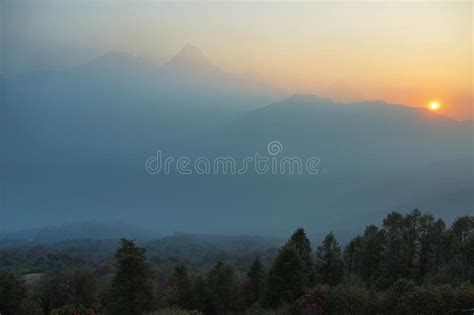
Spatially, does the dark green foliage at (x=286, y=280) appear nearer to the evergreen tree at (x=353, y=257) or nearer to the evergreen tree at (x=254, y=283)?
the evergreen tree at (x=254, y=283)

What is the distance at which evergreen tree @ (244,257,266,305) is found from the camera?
120 ft

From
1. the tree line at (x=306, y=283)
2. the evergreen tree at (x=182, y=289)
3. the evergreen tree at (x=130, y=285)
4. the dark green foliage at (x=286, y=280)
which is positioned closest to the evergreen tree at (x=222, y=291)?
the tree line at (x=306, y=283)

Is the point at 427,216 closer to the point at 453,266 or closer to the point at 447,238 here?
the point at 447,238

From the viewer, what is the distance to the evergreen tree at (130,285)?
24781 mm

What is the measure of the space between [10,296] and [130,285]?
12.0 meters

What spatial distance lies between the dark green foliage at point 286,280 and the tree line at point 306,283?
75 millimetres

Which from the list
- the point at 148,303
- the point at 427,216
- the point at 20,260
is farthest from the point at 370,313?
the point at 20,260

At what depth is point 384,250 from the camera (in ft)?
131

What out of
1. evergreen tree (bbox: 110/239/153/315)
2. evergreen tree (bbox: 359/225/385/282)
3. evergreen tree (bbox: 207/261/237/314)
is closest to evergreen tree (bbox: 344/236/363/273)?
evergreen tree (bbox: 359/225/385/282)

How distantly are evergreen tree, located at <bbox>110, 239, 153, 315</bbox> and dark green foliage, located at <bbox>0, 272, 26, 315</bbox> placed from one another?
33.2ft

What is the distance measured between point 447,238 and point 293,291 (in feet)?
70.5

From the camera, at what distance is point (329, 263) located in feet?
127

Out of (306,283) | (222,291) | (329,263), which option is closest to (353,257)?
(329,263)

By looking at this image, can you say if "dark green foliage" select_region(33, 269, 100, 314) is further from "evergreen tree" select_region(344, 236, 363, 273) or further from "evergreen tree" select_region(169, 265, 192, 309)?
"evergreen tree" select_region(344, 236, 363, 273)
